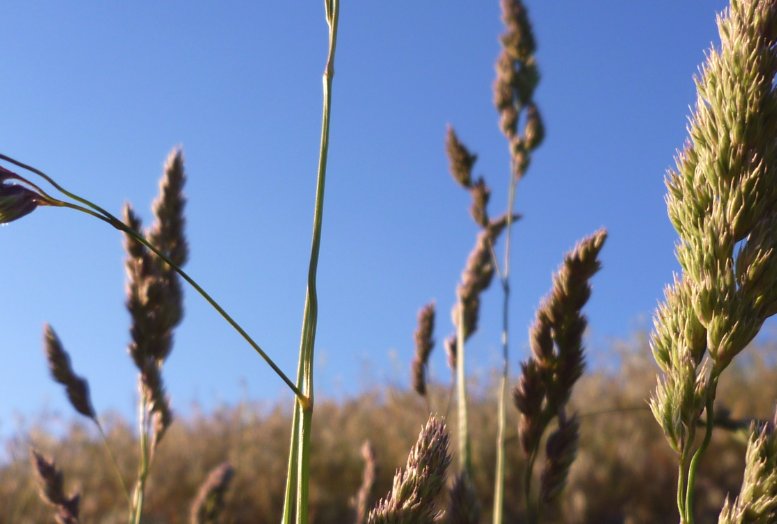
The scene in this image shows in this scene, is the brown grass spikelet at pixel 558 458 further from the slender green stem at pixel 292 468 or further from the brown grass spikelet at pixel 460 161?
the brown grass spikelet at pixel 460 161

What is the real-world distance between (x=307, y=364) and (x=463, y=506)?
648mm

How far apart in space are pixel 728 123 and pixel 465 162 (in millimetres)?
2140

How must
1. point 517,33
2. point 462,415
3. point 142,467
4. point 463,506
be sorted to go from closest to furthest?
point 463,506 → point 142,467 → point 462,415 → point 517,33

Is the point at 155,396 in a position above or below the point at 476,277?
below

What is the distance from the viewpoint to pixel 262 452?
5.46 m

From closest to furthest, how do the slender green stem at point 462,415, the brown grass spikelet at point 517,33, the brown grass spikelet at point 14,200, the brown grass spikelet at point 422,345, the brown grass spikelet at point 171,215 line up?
the brown grass spikelet at point 14,200 → the brown grass spikelet at point 171,215 → the slender green stem at point 462,415 → the brown grass spikelet at point 422,345 → the brown grass spikelet at point 517,33

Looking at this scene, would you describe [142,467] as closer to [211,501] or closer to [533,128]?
[211,501]

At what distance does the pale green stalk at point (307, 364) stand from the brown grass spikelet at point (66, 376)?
4.41 feet

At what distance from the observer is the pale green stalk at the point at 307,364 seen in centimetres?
78

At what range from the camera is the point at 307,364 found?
809mm

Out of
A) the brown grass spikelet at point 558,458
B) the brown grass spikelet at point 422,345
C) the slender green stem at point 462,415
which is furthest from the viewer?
the brown grass spikelet at point 422,345

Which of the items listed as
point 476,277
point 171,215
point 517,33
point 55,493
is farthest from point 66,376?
point 517,33

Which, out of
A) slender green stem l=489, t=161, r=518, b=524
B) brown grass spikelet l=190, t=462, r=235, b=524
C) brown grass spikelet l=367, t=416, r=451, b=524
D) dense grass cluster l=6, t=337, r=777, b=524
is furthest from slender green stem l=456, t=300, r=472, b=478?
dense grass cluster l=6, t=337, r=777, b=524

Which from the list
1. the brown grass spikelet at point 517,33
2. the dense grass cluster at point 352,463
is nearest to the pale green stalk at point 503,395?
the brown grass spikelet at point 517,33
